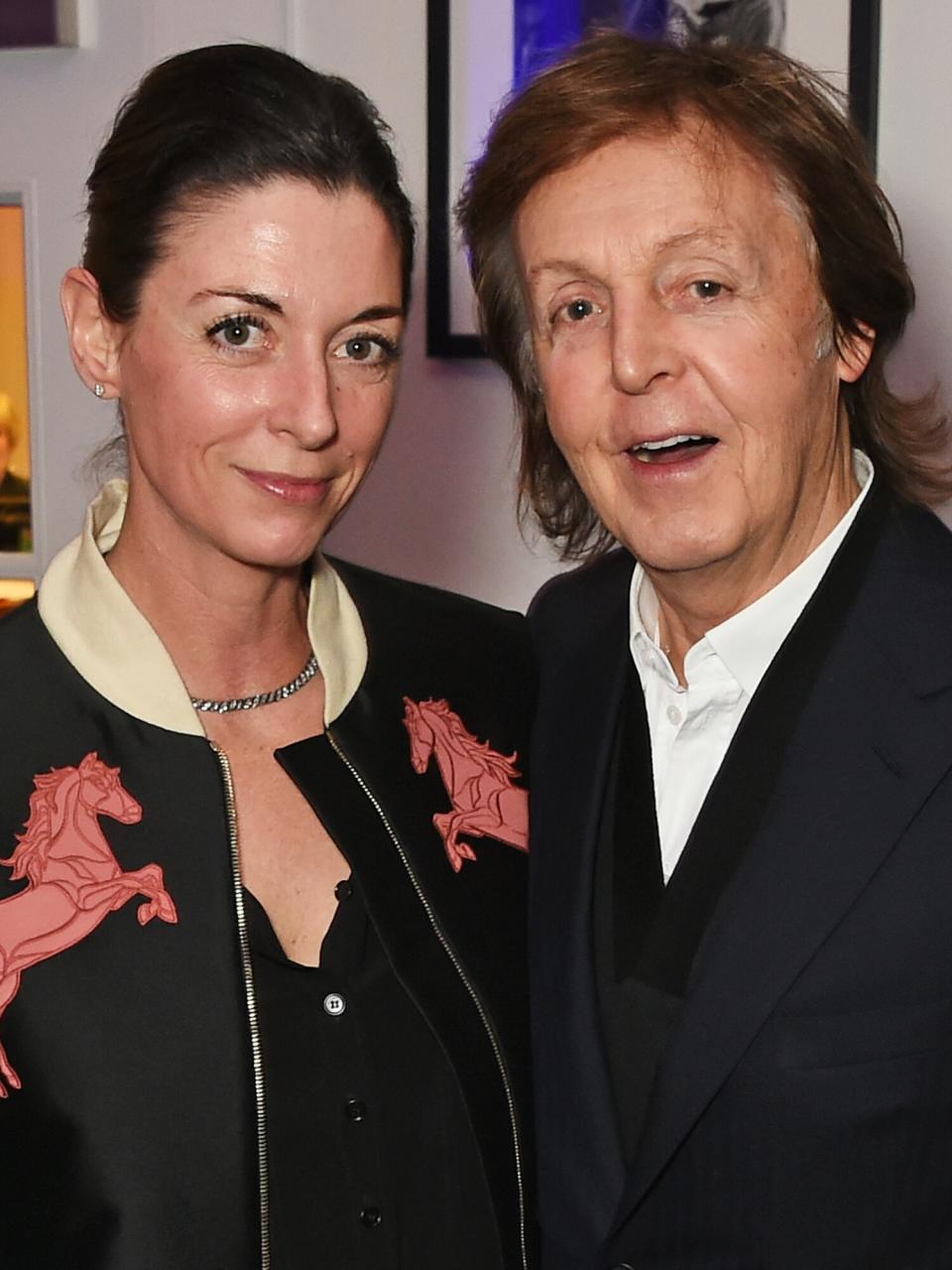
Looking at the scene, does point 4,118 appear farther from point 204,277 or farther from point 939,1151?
point 939,1151

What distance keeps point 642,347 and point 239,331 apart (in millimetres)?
358

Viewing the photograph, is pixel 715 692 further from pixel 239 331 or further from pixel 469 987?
pixel 239 331

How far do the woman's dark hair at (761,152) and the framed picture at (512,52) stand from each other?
582 millimetres

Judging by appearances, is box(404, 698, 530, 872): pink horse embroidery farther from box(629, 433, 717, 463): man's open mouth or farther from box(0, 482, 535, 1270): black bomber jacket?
box(629, 433, 717, 463): man's open mouth

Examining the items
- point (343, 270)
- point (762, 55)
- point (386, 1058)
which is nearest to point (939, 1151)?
point (386, 1058)

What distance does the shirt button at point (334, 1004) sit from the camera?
58.4 inches

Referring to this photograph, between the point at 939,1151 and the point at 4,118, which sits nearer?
the point at 939,1151

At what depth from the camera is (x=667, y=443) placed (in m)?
1.60

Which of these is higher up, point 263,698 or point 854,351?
point 854,351

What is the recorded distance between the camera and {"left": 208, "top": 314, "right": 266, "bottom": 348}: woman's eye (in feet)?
4.86

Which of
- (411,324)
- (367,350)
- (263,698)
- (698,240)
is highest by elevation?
(698,240)

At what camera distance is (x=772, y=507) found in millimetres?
1586

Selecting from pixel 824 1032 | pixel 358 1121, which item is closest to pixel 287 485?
pixel 358 1121

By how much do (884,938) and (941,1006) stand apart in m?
0.07
